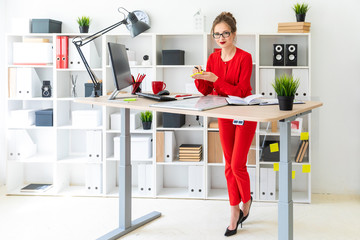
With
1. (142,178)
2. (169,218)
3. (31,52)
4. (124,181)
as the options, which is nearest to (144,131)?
(142,178)

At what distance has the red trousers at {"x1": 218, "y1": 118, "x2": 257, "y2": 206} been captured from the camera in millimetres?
2887

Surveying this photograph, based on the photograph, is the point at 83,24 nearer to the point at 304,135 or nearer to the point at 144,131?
the point at 144,131

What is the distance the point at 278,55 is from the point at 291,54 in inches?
4.9

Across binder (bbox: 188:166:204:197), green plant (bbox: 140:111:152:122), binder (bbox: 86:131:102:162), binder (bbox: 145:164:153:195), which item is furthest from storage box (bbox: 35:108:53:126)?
binder (bbox: 188:166:204:197)

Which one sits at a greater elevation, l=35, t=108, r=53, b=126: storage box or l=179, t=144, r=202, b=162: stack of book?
l=35, t=108, r=53, b=126: storage box

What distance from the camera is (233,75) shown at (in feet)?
9.52

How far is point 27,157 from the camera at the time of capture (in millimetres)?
4258

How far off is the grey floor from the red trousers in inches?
13.9

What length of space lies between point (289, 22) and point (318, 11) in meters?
0.41

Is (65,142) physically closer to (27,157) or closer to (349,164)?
(27,157)

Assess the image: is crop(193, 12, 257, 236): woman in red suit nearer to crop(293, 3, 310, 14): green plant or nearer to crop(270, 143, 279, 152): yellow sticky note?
crop(270, 143, 279, 152): yellow sticky note

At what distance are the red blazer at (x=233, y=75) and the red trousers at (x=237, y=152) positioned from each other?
0.78ft

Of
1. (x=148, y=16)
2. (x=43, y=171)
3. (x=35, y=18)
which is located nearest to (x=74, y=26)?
(x=35, y=18)

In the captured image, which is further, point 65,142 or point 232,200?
point 65,142
